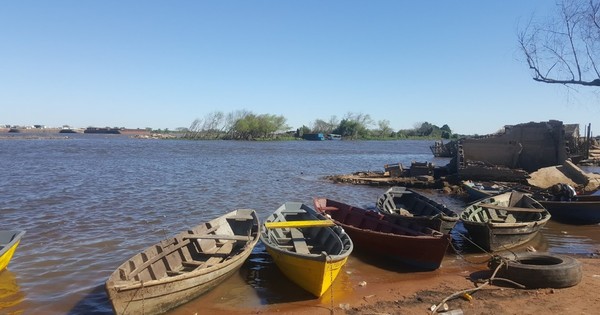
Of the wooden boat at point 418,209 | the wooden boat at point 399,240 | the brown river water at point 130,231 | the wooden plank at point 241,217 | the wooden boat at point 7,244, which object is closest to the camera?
the brown river water at point 130,231

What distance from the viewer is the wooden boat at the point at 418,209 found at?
36.2ft

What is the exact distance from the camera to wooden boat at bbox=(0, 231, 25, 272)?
30.2 feet

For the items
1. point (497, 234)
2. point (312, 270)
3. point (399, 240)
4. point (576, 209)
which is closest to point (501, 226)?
point (497, 234)

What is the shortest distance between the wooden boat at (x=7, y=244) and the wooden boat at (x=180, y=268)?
11.2ft

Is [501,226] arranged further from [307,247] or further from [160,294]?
[160,294]

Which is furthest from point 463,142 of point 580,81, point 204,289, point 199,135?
point 199,135

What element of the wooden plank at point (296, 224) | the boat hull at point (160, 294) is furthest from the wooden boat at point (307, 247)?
the boat hull at point (160, 294)

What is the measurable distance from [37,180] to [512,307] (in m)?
27.0

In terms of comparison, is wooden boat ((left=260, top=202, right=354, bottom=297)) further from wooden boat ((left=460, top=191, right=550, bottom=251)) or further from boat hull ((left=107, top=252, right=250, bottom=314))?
wooden boat ((left=460, top=191, right=550, bottom=251))

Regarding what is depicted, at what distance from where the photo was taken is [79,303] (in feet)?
27.5

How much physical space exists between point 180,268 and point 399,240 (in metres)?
4.96

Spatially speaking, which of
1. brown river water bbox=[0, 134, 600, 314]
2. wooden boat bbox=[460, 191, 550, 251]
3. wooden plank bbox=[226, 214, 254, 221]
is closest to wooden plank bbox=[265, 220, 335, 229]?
brown river water bbox=[0, 134, 600, 314]

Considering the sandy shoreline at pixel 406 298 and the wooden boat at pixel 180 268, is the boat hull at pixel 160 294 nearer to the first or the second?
the wooden boat at pixel 180 268

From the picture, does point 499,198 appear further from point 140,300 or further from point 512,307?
point 140,300
